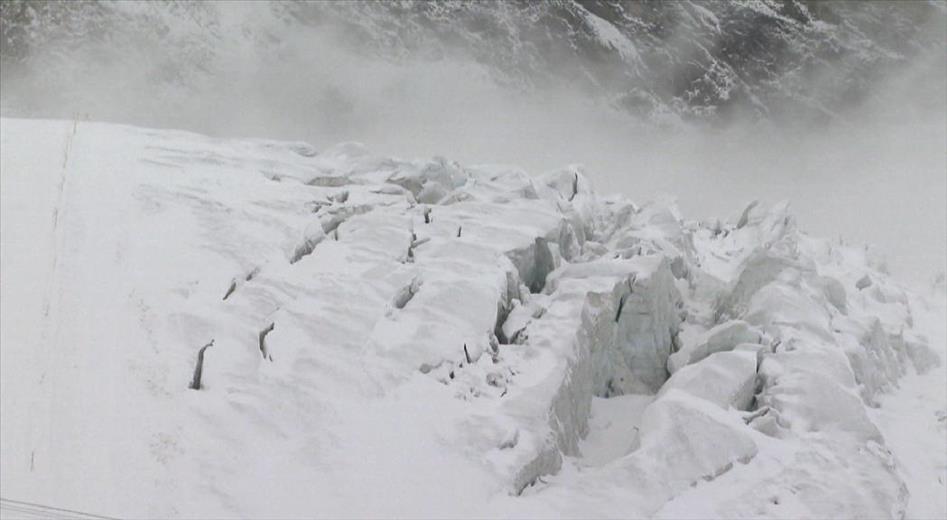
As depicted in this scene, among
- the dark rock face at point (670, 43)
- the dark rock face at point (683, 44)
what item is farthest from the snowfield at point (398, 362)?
the dark rock face at point (683, 44)

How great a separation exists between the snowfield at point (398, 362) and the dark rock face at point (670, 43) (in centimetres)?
8426

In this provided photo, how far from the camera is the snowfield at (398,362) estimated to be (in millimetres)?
10438

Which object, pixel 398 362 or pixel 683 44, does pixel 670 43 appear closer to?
pixel 683 44

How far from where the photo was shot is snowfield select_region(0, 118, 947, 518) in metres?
10.4

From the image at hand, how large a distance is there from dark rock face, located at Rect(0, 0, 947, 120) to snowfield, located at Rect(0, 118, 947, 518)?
84259mm

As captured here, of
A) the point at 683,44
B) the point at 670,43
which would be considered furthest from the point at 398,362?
the point at 683,44

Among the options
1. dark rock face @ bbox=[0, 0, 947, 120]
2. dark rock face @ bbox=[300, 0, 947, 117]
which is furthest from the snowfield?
dark rock face @ bbox=[300, 0, 947, 117]

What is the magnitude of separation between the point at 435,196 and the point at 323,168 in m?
3.21

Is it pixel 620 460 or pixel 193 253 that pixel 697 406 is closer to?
pixel 620 460

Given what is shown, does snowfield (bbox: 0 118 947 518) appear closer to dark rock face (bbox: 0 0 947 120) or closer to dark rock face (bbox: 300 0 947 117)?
dark rock face (bbox: 0 0 947 120)

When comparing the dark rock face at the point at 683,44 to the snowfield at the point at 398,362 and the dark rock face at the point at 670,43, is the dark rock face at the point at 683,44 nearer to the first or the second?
the dark rock face at the point at 670,43

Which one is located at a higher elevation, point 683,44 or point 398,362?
point 398,362

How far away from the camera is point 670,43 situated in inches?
4439

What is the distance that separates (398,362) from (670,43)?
359 ft
